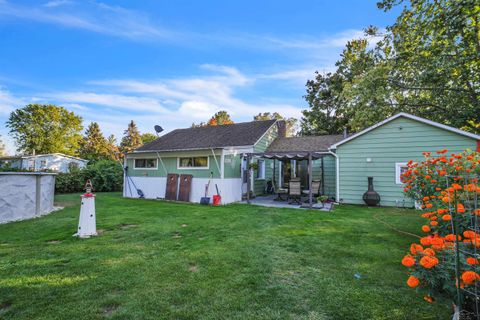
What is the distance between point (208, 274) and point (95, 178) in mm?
16156

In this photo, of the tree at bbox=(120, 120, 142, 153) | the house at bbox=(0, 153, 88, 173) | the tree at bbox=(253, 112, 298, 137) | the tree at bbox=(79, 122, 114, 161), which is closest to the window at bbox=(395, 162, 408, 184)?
the tree at bbox=(253, 112, 298, 137)

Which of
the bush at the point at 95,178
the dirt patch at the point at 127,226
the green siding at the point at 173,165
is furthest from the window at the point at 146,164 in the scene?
the dirt patch at the point at 127,226

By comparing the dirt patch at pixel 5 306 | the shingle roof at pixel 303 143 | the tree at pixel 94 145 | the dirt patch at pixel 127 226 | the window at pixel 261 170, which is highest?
the tree at pixel 94 145

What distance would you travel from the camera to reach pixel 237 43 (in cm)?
1152

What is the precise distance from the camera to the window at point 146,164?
13.5 metres

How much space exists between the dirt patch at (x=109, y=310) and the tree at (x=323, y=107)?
22593 mm

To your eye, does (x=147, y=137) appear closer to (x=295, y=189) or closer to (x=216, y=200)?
(x=216, y=200)

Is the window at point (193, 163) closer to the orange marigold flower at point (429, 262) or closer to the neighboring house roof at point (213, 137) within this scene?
the neighboring house roof at point (213, 137)

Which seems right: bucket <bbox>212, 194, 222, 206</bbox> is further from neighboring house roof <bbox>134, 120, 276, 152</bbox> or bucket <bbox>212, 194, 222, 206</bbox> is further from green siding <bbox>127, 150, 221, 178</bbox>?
neighboring house roof <bbox>134, 120, 276, 152</bbox>

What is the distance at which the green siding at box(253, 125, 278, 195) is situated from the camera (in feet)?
41.9

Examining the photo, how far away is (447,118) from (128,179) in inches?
690

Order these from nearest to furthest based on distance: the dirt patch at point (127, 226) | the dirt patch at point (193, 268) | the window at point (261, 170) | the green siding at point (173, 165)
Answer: the dirt patch at point (193, 268) < the dirt patch at point (127, 226) < the green siding at point (173, 165) < the window at point (261, 170)

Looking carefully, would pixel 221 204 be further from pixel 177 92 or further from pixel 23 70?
pixel 23 70

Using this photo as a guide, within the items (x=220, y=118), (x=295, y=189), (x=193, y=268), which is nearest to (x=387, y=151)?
(x=295, y=189)
